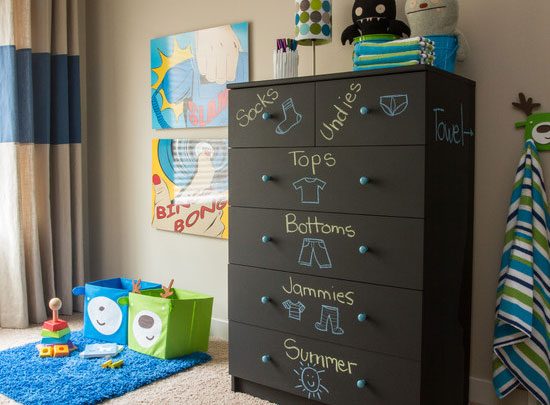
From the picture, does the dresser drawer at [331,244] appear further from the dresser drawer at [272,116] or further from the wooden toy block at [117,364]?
the wooden toy block at [117,364]

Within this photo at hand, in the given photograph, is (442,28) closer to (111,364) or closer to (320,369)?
(320,369)

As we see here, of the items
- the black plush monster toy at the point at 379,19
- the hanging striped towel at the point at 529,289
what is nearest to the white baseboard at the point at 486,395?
the hanging striped towel at the point at 529,289

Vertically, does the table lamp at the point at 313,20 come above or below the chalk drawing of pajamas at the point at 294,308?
above

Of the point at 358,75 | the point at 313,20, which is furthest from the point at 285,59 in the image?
the point at 358,75

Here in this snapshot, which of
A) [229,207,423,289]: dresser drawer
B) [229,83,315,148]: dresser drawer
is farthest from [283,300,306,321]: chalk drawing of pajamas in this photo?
[229,83,315,148]: dresser drawer

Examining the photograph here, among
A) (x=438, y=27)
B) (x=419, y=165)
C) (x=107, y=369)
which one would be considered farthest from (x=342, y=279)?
(x=107, y=369)

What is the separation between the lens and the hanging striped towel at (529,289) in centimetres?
198

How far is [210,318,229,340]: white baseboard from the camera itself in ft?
9.67

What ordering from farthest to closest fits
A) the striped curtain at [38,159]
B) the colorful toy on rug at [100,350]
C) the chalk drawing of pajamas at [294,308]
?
the striped curtain at [38,159]
the colorful toy on rug at [100,350]
the chalk drawing of pajamas at [294,308]

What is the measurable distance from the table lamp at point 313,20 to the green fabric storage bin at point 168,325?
1.22 m

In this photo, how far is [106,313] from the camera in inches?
111

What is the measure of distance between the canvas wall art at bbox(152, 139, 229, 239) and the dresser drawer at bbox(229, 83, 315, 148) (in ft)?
2.11

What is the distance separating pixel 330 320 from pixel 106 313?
127 centimetres

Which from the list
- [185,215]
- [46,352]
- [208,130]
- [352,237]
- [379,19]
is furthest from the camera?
[185,215]
